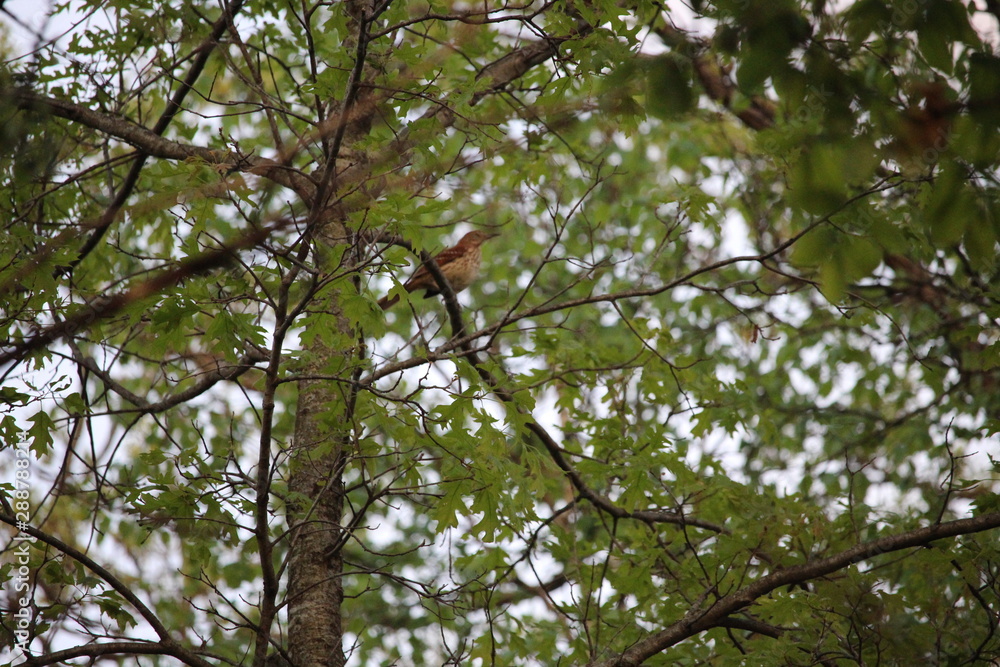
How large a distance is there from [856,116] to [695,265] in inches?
316

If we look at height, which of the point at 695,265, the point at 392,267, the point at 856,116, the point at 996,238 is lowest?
the point at 996,238

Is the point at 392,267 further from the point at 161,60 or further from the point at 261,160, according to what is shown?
the point at 161,60

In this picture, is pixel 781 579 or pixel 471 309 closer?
pixel 781 579

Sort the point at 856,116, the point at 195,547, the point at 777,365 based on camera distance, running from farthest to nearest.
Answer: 1. the point at 777,365
2. the point at 195,547
3. the point at 856,116

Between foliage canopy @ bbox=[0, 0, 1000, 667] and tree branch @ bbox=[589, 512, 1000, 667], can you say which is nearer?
foliage canopy @ bbox=[0, 0, 1000, 667]

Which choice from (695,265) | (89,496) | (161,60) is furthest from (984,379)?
(89,496)

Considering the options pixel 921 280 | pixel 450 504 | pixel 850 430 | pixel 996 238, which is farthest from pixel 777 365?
pixel 996 238

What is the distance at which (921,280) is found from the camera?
8.02 metres

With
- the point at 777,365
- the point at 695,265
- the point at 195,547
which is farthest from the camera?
the point at 695,265

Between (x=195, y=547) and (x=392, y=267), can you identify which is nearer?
(x=392, y=267)

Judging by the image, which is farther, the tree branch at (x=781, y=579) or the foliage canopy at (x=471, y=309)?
→ the tree branch at (x=781, y=579)

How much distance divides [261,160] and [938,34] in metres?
2.78

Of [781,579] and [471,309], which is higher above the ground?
[471,309]

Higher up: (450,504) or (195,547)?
(195,547)
